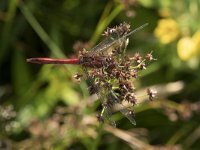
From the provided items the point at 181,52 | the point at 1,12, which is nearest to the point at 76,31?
the point at 1,12

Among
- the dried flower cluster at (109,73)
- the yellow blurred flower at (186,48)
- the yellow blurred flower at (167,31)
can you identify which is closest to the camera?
the dried flower cluster at (109,73)

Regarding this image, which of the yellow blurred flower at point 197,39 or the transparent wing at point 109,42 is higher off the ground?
the yellow blurred flower at point 197,39

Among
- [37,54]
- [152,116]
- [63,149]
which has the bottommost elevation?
[63,149]

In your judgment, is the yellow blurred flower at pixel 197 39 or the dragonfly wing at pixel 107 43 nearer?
the dragonfly wing at pixel 107 43

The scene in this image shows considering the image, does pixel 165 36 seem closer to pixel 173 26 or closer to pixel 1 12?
pixel 173 26

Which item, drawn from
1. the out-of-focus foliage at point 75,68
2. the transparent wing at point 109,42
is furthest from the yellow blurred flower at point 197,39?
the transparent wing at point 109,42

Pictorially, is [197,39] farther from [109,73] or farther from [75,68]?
[109,73]

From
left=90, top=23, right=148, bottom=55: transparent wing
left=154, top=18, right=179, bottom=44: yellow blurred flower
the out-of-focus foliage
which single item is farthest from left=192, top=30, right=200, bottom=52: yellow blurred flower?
left=90, top=23, right=148, bottom=55: transparent wing

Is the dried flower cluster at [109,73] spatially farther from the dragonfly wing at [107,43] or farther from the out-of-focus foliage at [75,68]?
the out-of-focus foliage at [75,68]
